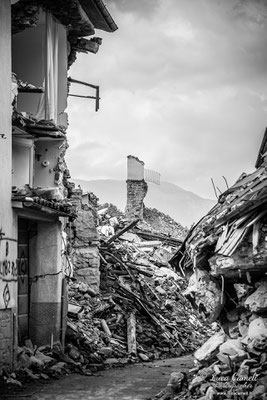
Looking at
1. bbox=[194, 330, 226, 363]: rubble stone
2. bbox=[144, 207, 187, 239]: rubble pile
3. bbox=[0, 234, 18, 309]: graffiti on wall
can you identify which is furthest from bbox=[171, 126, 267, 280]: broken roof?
bbox=[144, 207, 187, 239]: rubble pile

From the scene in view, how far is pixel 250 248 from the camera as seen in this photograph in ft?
32.6

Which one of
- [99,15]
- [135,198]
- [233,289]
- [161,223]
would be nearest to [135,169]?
[135,198]

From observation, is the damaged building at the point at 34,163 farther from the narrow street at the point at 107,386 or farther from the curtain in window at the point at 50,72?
the narrow street at the point at 107,386

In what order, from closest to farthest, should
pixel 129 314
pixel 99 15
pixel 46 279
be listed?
1. pixel 46 279
2. pixel 129 314
3. pixel 99 15

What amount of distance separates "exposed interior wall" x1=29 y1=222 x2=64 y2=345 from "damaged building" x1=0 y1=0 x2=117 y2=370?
0.02m

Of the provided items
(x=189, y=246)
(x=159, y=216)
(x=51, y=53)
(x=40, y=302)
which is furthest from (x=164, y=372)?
(x=159, y=216)

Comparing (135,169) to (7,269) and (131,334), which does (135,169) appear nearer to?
(131,334)

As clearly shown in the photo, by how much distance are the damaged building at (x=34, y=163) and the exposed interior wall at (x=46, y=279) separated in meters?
0.02

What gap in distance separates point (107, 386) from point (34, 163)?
693cm

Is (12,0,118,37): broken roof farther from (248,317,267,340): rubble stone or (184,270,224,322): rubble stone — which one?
(248,317,267,340): rubble stone

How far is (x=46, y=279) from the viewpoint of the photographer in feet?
54.7

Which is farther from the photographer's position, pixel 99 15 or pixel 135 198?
pixel 135 198

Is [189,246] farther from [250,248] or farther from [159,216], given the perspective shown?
[159,216]

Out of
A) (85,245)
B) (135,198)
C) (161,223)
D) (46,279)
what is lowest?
(46,279)
